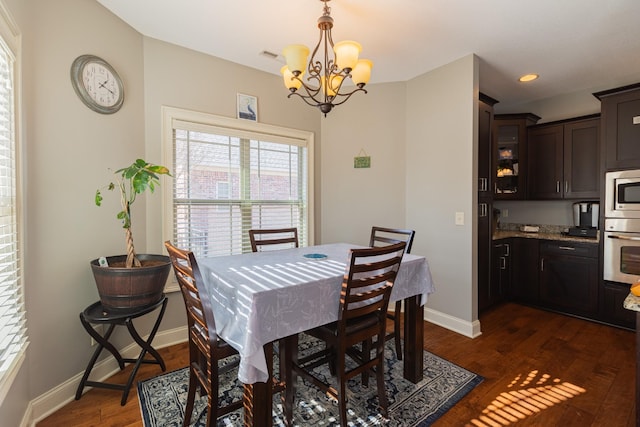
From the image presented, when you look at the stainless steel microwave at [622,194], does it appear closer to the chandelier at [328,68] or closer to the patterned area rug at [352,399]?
the patterned area rug at [352,399]

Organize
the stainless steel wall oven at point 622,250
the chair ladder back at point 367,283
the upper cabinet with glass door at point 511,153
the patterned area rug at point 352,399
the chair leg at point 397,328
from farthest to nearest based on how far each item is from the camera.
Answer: the upper cabinet with glass door at point 511,153 → the stainless steel wall oven at point 622,250 → the chair leg at point 397,328 → the patterned area rug at point 352,399 → the chair ladder back at point 367,283

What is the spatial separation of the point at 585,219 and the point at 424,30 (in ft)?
9.94

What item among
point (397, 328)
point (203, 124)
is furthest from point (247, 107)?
point (397, 328)

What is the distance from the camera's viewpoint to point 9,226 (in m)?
1.49

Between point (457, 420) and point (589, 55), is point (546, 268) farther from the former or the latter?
point (457, 420)

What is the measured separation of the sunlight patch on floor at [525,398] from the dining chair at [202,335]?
→ 1.41 metres

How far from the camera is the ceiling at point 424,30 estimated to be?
2.08 metres

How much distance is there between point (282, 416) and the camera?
1750mm

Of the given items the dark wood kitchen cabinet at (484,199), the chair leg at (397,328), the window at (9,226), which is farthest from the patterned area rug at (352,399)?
the dark wood kitchen cabinet at (484,199)

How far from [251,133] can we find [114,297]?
1891 mm

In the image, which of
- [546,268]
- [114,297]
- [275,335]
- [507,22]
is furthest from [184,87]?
[546,268]

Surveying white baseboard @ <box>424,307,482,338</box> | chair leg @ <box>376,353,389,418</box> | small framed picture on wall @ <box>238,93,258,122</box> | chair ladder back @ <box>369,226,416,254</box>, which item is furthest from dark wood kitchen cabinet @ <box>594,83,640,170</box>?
small framed picture on wall @ <box>238,93,258,122</box>

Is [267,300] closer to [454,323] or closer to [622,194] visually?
[454,323]

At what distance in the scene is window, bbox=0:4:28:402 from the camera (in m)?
1.37
